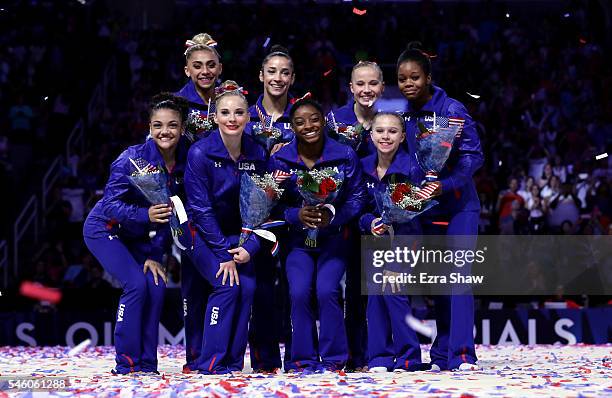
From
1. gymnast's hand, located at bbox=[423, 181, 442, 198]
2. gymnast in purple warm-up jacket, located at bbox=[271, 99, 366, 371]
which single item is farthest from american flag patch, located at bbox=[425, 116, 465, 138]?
gymnast in purple warm-up jacket, located at bbox=[271, 99, 366, 371]

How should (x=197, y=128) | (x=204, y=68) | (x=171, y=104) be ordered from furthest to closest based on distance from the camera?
(x=204, y=68)
(x=197, y=128)
(x=171, y=104)

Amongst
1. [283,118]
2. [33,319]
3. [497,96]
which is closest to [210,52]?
[283,118]

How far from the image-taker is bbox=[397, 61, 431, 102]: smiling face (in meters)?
7.65

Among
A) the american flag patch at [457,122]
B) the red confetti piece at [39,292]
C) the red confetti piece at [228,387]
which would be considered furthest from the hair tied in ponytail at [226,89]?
the red confetti piece at [39,292]

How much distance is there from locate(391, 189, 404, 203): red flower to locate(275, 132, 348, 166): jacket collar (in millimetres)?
417

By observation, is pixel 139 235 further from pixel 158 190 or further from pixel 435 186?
pixel 435 186

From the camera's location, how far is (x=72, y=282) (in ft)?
43.9

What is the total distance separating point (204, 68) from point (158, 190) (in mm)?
1311

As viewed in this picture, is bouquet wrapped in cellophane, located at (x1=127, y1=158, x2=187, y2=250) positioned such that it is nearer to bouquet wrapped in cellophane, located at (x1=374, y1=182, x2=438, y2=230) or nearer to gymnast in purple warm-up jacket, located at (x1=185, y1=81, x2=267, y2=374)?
gymnast in purple warm-up jacket, located at (x1=185, y1=81, x2=267, y2=374)

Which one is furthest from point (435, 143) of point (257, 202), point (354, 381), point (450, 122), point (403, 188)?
point (354, 381)

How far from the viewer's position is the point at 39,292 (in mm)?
12445

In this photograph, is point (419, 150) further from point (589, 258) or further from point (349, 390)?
point (589, 258)

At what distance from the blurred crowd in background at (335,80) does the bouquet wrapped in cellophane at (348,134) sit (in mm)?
6352

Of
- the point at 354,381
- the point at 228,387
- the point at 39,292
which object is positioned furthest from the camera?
the point at 39,292
